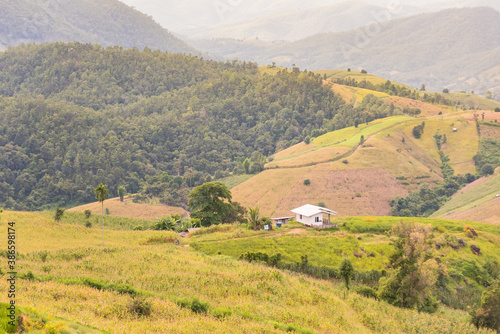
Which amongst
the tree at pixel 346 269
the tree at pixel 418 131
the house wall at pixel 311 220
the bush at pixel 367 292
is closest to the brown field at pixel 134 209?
the house wall at pixel 311 220

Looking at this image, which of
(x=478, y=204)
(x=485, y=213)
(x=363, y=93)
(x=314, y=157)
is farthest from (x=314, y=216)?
(x=363, y=93)

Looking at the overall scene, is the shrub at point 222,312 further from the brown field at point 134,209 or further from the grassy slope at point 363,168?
the brown field at point 134,209

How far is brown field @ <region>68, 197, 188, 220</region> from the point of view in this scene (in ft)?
272

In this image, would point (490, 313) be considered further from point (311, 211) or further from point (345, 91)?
point (345, 91)

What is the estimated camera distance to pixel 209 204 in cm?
5219

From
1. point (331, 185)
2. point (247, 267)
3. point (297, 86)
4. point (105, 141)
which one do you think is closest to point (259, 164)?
point (331, 185)

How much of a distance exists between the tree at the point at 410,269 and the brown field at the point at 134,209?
58.1 m

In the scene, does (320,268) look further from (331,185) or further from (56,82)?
(56,82)

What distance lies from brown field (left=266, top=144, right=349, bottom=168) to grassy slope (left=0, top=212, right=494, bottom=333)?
6276cm

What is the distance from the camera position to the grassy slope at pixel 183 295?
1902cm

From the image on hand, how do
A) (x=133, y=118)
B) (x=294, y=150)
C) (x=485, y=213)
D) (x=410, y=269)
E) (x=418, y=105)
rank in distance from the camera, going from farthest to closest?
(x=418, y=105)
(x=133, y=118)
(x=294, y=150)
(x=485, y=213)
(x=410, y=269)

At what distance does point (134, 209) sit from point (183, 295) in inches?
2556

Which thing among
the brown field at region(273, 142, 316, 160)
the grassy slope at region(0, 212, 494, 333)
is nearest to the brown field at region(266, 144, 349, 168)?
the brown field at region(273, 142, 316, 160)

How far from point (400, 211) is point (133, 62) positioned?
4699 inches
